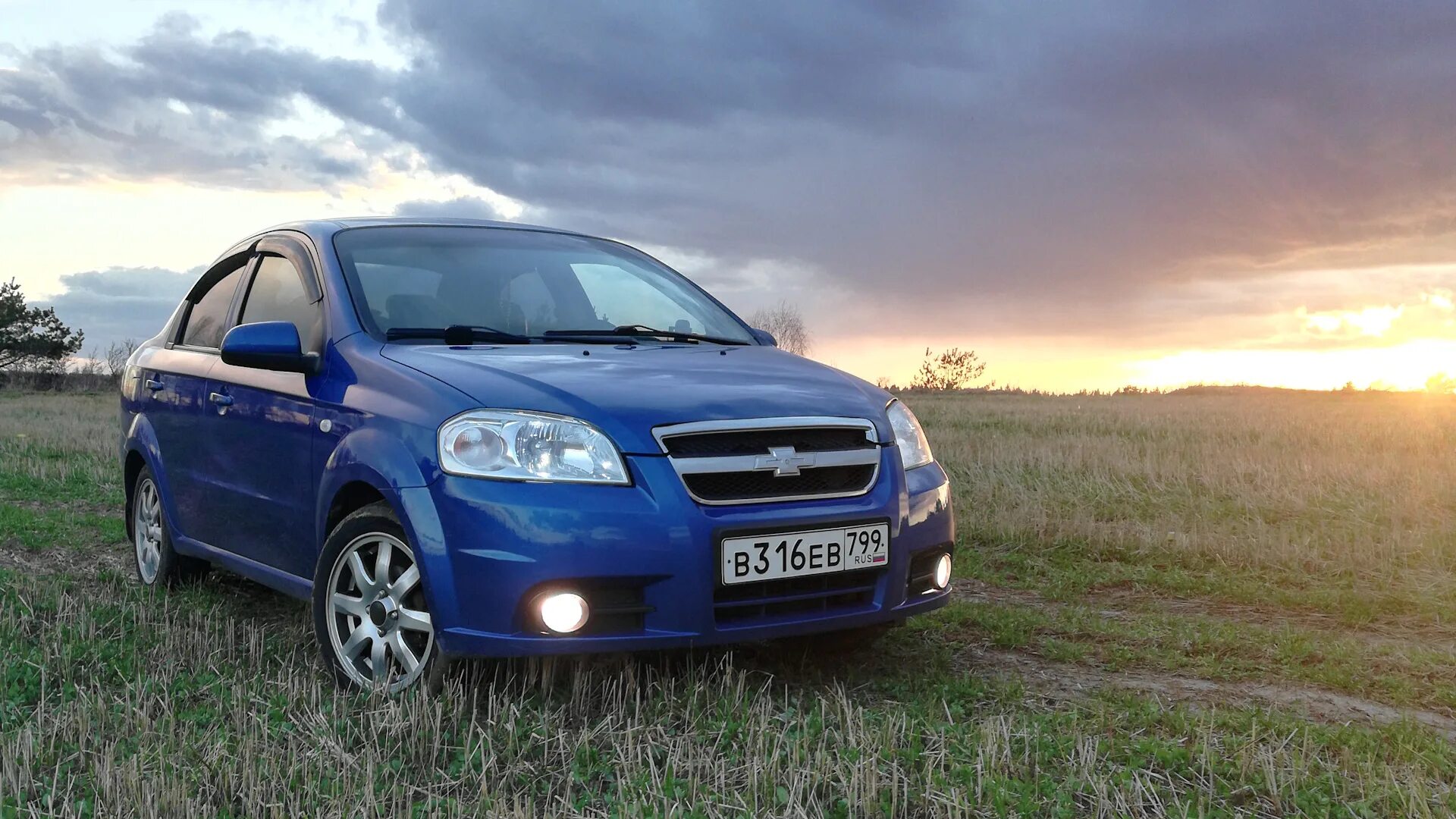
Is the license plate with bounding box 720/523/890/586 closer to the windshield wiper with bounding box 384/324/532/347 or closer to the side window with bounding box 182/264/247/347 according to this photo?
the windshield wiper with bounding box 384/324/532/347

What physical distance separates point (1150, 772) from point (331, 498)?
9.23 ft

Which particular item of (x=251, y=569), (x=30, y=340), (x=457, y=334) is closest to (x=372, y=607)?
(x=457, y=334)

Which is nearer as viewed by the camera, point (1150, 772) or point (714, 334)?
point (1150, 772)

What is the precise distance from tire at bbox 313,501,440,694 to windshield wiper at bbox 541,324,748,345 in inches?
44.0

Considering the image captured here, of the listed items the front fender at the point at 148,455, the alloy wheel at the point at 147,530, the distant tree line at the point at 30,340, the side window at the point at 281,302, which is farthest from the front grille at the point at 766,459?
the distant tree line at the point at 30,340

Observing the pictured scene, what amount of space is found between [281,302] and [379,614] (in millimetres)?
1911

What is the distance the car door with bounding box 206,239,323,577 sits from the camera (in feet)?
15.2

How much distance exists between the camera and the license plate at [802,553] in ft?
12.4

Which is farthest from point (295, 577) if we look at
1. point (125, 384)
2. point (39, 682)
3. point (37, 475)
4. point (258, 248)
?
point (37, 475)

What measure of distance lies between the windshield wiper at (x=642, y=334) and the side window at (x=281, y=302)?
96 cm

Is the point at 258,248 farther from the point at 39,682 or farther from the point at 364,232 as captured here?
the point at 39,682

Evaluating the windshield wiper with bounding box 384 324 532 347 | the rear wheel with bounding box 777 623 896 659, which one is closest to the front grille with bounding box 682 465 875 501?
the rear wheel with bounding box 777 623 896 659

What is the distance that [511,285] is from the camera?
5.11 metres

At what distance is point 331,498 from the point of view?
430 centimetres
